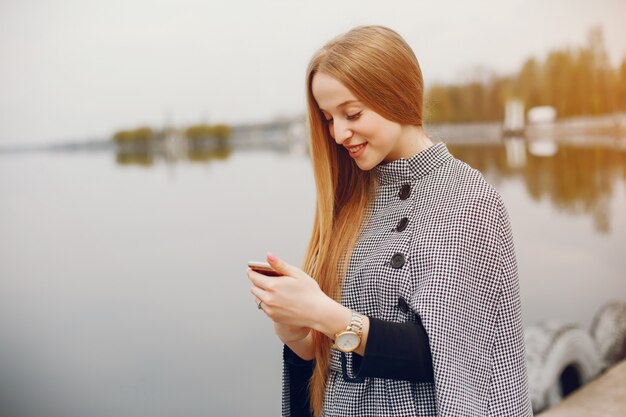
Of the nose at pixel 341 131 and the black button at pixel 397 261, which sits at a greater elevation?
the nose at pixel 341 131

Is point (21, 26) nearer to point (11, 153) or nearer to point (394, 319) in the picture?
point (11, 153)

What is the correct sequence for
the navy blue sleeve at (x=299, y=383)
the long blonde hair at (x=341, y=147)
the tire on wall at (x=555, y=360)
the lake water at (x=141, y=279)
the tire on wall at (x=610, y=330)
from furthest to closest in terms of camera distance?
the tire on wall at (x=610, y=330), the tire on wall at (x=555, y=360), the lake water at (x=141, y=279), the navy blue sleeve at (x=299, y=383), the long blonde hair at (x=341, y=147)

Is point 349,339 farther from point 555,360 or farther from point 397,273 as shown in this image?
point 555,360

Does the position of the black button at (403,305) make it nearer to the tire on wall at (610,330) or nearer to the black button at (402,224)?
the black button at (402,224)

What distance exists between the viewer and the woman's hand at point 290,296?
104 cm

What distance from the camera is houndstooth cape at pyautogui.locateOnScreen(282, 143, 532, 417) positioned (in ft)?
3.66

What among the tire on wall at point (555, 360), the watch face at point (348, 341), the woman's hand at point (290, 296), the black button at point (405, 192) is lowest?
the tire on wall at point (555, 360)

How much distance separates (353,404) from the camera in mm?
1238

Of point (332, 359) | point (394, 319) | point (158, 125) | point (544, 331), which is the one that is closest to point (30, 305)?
point (158, 125)

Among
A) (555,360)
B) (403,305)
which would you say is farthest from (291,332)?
(555,360)

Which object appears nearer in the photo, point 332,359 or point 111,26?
point 332,359

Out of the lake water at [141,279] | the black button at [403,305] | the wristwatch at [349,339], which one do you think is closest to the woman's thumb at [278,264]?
the wristwatch at [349,339]

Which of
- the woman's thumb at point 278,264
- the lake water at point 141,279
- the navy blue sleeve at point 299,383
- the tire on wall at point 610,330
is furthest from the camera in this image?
the tire on wall at point 610,330

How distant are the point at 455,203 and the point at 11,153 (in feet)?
5.04
